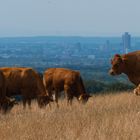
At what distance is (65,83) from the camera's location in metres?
25.5

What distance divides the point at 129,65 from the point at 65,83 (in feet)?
21.7

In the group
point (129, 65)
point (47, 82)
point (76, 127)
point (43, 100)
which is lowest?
point (47, 82)

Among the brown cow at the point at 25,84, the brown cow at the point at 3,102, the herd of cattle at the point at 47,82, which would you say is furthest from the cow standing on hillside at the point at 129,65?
the brown cow at the point at 3,102

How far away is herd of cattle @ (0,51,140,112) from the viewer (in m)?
19.2

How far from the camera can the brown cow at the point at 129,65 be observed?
19.2 meters

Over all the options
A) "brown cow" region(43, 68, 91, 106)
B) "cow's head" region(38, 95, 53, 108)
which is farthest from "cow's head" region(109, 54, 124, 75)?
"brown cow" region(43, 68, 91, 106)

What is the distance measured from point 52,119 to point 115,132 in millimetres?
2402

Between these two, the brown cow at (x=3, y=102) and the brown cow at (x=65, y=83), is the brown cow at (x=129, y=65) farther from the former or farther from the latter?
the brown cow at (x=65, y=83)

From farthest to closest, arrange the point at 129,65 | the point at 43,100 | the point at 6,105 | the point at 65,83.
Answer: the point at 65,83 → the point at 43,100 → the point at 129,65 → the point at 6,105

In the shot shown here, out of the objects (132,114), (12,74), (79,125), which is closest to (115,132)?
(79,125)

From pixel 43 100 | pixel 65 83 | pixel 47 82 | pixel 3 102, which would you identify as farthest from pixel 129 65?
pixel 47 82

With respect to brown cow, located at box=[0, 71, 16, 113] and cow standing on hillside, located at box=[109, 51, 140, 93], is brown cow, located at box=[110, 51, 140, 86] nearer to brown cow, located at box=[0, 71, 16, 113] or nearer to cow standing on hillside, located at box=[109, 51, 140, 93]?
cow standing on hillside, located at box=[109, 51, 140, 93]

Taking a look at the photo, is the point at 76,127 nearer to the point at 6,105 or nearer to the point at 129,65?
the point at 6,105

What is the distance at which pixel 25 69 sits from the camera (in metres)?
22.4
